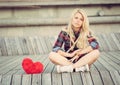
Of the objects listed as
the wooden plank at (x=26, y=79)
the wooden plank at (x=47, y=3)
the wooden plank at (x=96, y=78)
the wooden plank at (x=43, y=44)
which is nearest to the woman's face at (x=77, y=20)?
the wooden plank at (x=96, y=78)

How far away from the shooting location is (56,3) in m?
7.16

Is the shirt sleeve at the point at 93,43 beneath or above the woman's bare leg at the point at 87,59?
above

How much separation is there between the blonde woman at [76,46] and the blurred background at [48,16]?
10.7 ft

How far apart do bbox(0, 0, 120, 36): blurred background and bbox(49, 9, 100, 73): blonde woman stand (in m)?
3.26

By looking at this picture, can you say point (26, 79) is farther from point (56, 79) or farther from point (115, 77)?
point (115, 77)

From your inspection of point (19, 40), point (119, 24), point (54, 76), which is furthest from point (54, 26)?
point (54, 76)

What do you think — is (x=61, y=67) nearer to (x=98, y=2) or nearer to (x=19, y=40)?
(x=19, y=40)

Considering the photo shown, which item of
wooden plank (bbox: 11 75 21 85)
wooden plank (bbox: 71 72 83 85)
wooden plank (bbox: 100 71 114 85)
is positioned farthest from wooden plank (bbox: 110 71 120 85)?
wooden plank (bbox: 11 75 21 85)

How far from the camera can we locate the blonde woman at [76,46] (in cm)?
361

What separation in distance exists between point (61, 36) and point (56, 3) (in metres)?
3.45

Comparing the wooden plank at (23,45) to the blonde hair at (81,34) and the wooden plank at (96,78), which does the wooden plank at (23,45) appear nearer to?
the blonde hair at (81,34)

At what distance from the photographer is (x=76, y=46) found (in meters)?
3.84

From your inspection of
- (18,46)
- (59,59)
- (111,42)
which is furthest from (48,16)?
(59,59)

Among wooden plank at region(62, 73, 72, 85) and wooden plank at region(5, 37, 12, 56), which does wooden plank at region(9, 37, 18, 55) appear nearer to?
wooden plank at region(5, 37, 12, 56)
